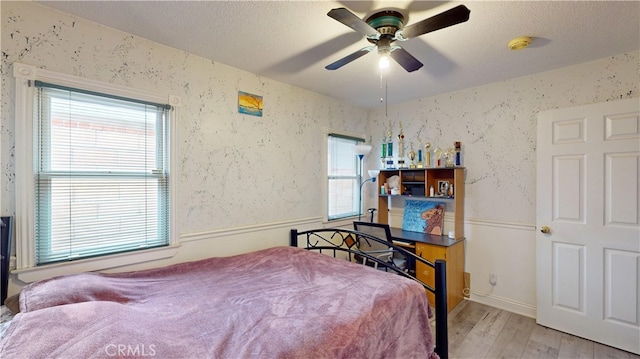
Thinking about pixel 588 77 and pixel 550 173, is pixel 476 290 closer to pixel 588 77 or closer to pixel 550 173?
pixel 550 173

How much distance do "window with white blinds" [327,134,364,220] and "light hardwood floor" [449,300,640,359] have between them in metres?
1.73

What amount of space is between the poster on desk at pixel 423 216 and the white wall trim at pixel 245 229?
3.90ft

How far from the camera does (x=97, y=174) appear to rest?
1.89 metres

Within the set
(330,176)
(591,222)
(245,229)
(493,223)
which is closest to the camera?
(591,222)

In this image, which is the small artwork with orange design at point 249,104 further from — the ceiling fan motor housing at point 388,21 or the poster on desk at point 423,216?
the poster on desk at point 423,216

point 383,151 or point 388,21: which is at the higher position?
point 388,21

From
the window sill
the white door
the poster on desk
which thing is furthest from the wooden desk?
the window sill

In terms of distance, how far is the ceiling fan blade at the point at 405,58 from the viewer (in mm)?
1757

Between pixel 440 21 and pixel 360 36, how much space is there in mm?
718

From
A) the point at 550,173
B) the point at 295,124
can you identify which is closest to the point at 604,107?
the point at 550,173

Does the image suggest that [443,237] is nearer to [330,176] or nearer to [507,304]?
[507,304]

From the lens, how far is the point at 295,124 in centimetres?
315

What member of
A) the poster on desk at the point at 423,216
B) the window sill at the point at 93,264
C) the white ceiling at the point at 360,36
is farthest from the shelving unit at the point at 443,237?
the window sill at the point at 93,264

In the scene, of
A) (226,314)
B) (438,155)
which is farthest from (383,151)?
(226,314)
